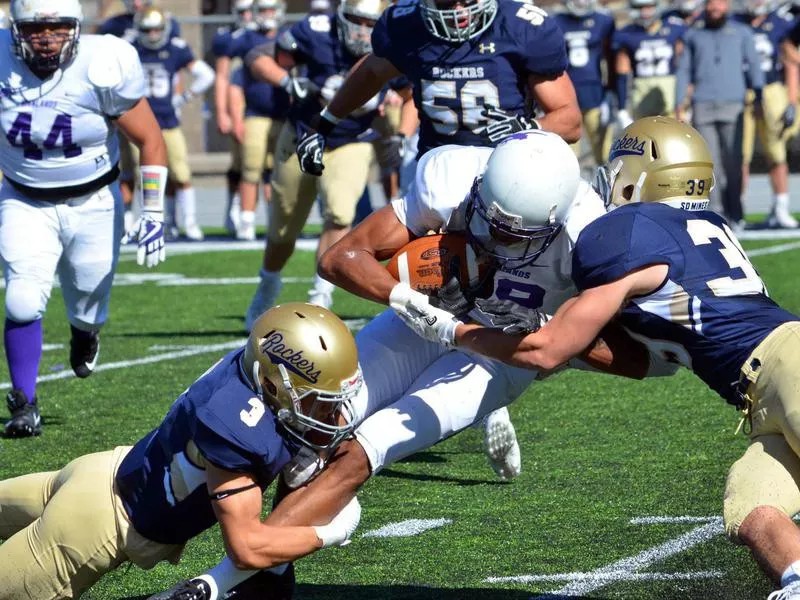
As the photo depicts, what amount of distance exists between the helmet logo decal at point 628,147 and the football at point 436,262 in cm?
49

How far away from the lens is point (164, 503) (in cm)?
335

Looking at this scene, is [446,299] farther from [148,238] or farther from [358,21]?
[358,21]

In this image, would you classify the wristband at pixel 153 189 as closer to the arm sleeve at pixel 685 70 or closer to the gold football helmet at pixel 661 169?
the gold football helmet at pixel 661 169

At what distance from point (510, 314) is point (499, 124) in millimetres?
1503

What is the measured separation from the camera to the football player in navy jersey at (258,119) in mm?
11062

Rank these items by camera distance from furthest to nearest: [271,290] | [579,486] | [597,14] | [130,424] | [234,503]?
[597,14] → [271,290] → [130,424] → [579,486] → [234,503]

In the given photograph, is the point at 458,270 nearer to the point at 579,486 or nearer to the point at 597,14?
the point at 579,486

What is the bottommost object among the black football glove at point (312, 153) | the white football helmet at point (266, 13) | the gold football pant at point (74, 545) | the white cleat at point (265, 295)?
the white football helmet at point (266, 13)

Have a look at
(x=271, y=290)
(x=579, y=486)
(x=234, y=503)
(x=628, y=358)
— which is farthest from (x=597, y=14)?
(x=234, y=503)

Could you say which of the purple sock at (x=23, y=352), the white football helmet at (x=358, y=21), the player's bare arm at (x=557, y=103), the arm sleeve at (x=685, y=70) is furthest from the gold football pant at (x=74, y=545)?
the arm sleeve at (x=685, y=70)

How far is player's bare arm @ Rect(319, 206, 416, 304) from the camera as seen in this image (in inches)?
154

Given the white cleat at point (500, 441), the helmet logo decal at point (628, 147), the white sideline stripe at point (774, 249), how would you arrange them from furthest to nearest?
1. the white sideline stripe at point (774, 249)
2. the white cleat at point (500, 441)
3. the helmet logo decal at point (628, 147)

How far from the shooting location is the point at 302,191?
7375 millimetres

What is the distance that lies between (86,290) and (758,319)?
3.07 metres
